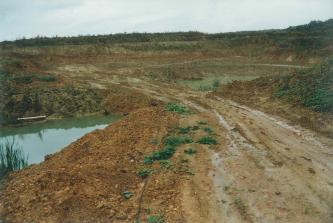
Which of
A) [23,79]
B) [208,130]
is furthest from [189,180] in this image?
[23,79]

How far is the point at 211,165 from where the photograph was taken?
36.9 ft

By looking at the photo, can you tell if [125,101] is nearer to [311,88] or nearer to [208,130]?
[208,130]

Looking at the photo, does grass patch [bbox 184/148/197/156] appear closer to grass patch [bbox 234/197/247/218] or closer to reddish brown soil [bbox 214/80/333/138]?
grass patch [bbox 234/197/247/218]

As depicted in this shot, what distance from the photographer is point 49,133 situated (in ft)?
66.3

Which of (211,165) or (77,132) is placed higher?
(211,165)

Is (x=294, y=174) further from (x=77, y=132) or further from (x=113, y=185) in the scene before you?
(x=77, y=132)

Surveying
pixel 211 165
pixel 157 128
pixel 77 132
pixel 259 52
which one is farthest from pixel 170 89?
pixel 259 52

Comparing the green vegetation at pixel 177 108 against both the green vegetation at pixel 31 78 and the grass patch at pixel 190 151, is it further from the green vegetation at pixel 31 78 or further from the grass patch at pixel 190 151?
the green vegetation at pixel 31 78

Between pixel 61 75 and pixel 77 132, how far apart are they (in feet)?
35.2

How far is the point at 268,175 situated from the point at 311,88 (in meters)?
8.90

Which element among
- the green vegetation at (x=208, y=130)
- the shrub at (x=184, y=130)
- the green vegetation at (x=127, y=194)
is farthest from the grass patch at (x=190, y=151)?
the green vegetation at (x=127, y=194)

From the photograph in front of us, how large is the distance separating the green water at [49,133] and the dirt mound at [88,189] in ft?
14.6

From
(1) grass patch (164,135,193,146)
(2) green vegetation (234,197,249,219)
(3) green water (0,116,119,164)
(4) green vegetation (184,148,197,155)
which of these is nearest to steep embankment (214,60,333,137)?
(1) grass patch (164,135,193,146)

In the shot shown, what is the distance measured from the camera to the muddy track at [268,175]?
27.4 feet
